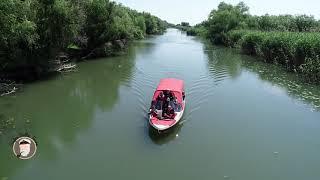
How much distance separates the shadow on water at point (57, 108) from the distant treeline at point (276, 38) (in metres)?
14.6

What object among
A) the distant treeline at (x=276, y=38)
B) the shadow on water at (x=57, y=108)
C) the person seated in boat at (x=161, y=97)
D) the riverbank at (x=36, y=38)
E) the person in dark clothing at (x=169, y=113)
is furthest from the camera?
the distant treeline at (x=276, y=38)

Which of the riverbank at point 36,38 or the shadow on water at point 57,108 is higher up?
the riverbank at point 36,38

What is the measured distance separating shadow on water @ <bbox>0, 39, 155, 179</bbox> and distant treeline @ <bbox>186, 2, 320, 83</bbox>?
48.1 feet

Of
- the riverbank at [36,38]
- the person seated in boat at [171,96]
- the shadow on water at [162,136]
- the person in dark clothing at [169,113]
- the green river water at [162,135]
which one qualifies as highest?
the riverbank at [36,38]

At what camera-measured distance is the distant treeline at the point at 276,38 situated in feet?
93.9

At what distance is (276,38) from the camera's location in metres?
36.2

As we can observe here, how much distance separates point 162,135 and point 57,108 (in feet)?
24.0

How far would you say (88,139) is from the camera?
1476 cm

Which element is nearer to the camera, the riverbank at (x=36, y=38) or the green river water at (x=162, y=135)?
the green river water at (x=162, y=135)

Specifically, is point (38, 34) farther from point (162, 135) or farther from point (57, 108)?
point (162, 135)

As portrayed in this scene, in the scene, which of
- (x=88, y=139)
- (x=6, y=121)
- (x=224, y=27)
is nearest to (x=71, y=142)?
(x=88, y=139)

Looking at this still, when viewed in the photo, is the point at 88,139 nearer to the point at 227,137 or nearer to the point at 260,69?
the point at 227,137

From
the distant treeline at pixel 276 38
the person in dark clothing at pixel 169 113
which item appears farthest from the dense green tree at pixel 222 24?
the person in dark clothing at pixel 169 113

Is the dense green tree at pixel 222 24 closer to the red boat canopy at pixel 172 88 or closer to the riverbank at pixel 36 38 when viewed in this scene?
the riverbank at pixel 36 38
